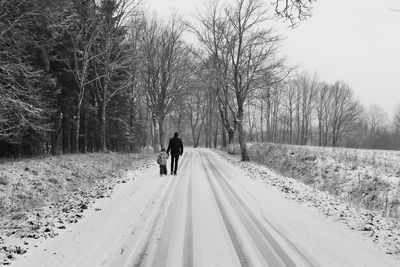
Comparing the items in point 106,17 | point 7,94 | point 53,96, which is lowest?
point 7,94

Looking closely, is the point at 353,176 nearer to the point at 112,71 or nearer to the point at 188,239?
the point at 188,239

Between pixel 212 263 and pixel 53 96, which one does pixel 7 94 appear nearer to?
pixel 212 263

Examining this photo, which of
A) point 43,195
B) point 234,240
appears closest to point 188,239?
point 234,240

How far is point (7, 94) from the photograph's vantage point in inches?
440

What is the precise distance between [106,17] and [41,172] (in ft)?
56.0

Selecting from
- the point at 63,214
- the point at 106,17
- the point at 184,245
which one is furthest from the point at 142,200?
the point at 106,17

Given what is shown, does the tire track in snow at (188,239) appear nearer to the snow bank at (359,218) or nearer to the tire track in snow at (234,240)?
the tire track in snow at (234,240)

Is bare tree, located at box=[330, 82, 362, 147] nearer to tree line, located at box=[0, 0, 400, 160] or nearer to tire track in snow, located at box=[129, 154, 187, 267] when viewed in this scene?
tree line, located at box=[0, 0, 400, 160]

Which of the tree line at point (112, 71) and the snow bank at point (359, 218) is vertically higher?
the tree line at point (112, 71)

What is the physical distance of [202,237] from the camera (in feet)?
23.3

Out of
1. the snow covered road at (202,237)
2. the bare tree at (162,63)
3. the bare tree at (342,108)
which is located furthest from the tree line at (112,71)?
the bare tree at (342,108)

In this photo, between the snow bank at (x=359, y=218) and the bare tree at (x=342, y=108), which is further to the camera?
the bare tree at (x=342, y=108)

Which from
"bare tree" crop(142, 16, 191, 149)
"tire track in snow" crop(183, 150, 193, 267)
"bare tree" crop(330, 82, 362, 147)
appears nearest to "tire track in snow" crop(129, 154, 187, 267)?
"tire track in snow" crop(183, 150, 193, 267)

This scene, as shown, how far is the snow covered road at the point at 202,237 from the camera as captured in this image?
5.95 meters
